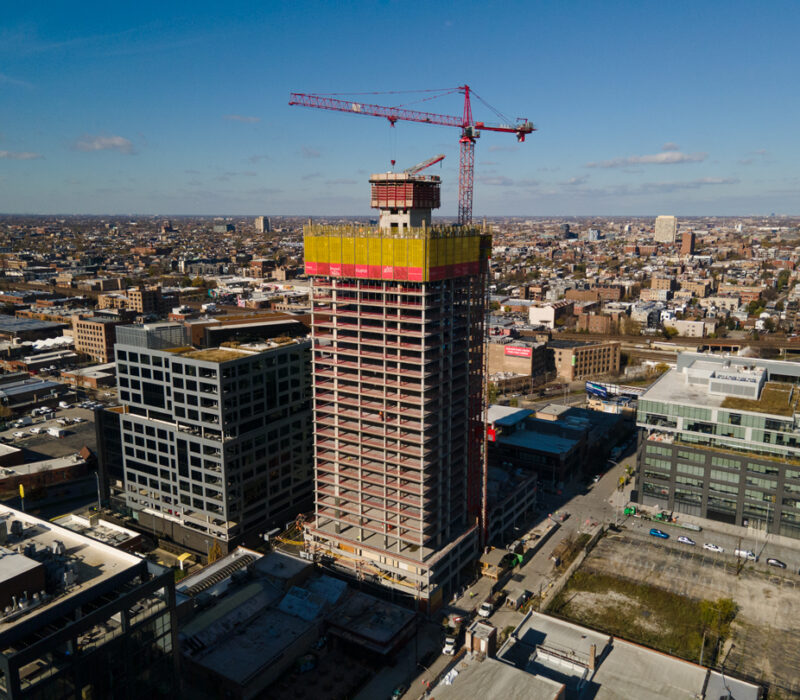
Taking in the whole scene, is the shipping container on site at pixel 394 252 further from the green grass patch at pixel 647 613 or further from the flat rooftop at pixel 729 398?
the flat rooftop at pixel 729 398

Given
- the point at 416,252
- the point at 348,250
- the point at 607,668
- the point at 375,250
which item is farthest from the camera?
the point at 348,250

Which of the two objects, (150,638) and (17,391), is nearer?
(150,638)

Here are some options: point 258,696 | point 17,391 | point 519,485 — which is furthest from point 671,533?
point 17,391

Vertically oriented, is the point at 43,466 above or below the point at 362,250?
below

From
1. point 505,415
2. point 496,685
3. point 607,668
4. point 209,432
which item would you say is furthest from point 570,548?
point 209,432

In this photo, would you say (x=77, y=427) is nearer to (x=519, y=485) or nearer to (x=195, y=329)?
(x=195, y=329)

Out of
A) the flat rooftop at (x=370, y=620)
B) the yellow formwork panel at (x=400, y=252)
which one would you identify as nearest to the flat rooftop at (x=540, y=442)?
the flat rooftop at (x=370, y=620)

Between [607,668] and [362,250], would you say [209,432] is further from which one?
[607,668]

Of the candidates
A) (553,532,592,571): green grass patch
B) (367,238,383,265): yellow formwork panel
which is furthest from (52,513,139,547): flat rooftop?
(553,532,592,571): green grass patch
